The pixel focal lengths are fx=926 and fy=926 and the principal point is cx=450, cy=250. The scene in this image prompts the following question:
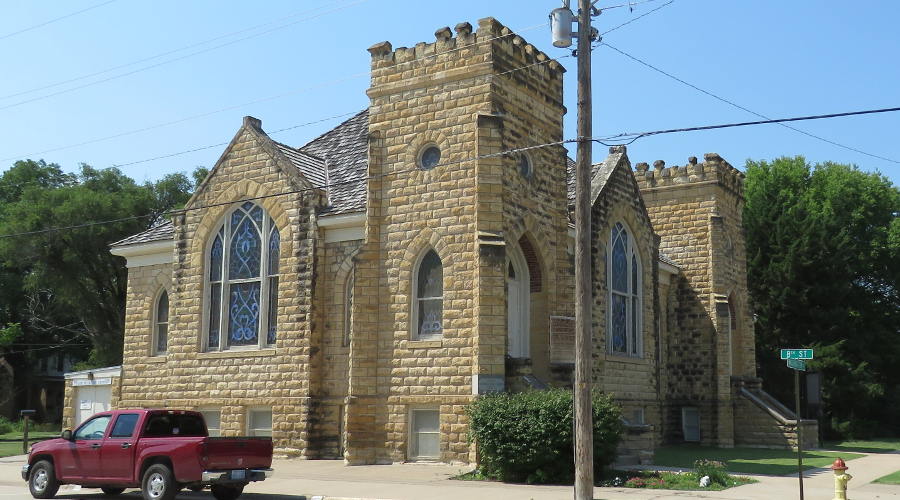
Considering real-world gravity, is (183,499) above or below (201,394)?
below

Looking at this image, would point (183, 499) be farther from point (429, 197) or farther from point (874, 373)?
point (874, 373)

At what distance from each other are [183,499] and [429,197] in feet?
26.8

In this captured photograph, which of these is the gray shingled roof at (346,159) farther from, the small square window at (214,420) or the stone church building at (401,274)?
the small square window at (214,420)

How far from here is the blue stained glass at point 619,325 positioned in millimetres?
25453

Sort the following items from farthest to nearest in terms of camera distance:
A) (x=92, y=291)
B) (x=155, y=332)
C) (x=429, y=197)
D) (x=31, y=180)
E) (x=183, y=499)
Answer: (x=31, y=180) < (x=92, y=291) < (x=155, y=332) < (x=429, y=197) < (x=183, y=499)

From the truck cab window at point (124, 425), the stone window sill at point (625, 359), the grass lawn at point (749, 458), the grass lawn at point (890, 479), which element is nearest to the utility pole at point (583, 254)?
the grass lawn at point (749, 458)

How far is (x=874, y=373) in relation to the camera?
3838 cm

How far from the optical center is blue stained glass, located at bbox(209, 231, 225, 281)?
24328 mm

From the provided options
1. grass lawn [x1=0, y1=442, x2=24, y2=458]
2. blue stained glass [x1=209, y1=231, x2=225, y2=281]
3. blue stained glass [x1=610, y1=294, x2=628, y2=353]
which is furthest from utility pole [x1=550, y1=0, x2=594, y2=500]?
grass lawn [x1=0, y1=442, x2=24, y2=458]

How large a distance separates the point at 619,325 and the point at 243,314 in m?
10.2

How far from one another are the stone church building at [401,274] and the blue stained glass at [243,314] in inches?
1.6

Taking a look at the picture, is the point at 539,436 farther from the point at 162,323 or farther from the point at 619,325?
the point at 162,323

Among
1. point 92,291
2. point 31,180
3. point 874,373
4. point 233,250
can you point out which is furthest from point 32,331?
point 874,373

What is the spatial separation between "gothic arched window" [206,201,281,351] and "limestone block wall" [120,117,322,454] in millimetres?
284
